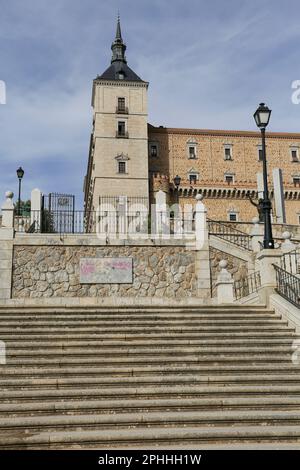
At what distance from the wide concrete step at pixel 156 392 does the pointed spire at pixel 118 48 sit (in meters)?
58.4

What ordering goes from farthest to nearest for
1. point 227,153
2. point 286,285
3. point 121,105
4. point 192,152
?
point 227,153 < point 192,152 < point 121,105 < point 286,285

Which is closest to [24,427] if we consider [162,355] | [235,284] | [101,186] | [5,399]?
[5,399]

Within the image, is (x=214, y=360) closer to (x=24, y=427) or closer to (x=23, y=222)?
(x=24, y=427)

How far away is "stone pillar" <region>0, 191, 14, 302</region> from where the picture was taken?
17.6 metres

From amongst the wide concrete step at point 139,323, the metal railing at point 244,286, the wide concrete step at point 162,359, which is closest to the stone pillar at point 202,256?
the metal railing at point 244,286

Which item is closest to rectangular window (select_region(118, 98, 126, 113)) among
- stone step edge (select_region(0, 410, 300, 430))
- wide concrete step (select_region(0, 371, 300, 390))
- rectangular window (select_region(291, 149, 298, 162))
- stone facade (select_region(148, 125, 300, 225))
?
stone facade (select_region(148, 125, 300, 225))

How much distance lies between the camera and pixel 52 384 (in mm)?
8695

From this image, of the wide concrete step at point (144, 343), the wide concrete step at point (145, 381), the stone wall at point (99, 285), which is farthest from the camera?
the stone wall at point (99, 285)

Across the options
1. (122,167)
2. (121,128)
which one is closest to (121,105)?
(121,128)

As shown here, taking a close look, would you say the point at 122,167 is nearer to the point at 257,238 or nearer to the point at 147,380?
the point at 257,238

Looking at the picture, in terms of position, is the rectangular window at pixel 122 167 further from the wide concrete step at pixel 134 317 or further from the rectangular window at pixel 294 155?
the wide concrete step at pixel 134 317

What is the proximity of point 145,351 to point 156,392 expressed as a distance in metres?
1.70

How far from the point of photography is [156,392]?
27.6 ft

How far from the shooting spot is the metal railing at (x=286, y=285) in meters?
12.9
